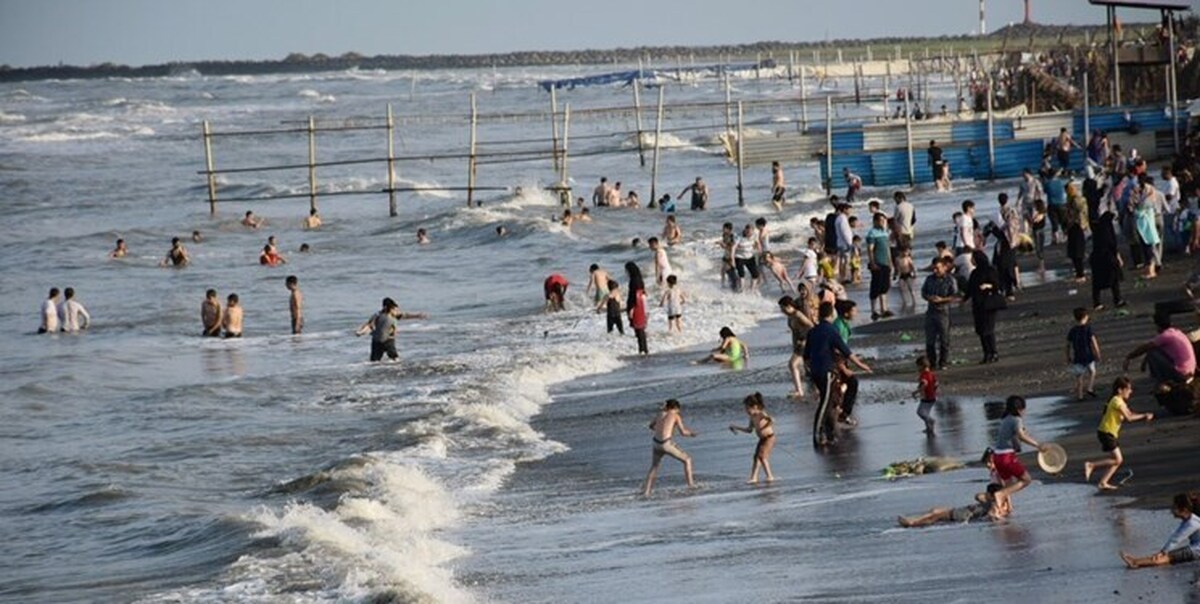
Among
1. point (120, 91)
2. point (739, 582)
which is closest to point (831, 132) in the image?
point (739, 582)

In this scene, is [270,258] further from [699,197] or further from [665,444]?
[665,444]

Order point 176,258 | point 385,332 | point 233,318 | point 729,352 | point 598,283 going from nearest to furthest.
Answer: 1. point 729,352
2. point 385,332
3. point 598,283
4. point 233,318
5. point 176,258

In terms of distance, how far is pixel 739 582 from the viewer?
13031mm

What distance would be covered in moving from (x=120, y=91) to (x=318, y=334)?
436 ft

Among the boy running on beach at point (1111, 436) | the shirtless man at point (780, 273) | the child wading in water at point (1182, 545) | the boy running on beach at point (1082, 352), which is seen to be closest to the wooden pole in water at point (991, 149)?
the shirtless man at point (780, 273)

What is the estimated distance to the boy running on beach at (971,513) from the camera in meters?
13.8

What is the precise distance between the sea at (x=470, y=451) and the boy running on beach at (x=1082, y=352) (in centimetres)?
44

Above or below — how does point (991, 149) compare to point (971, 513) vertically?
above

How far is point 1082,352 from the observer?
1808 centimetres

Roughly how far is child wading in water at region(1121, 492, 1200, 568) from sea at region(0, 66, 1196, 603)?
6.6 inches

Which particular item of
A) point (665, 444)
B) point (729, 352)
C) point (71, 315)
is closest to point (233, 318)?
point (71, 315)

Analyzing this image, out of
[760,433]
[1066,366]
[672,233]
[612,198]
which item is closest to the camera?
[760,433]

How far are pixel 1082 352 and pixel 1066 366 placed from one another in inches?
96.3

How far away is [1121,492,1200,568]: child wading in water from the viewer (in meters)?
11.8
